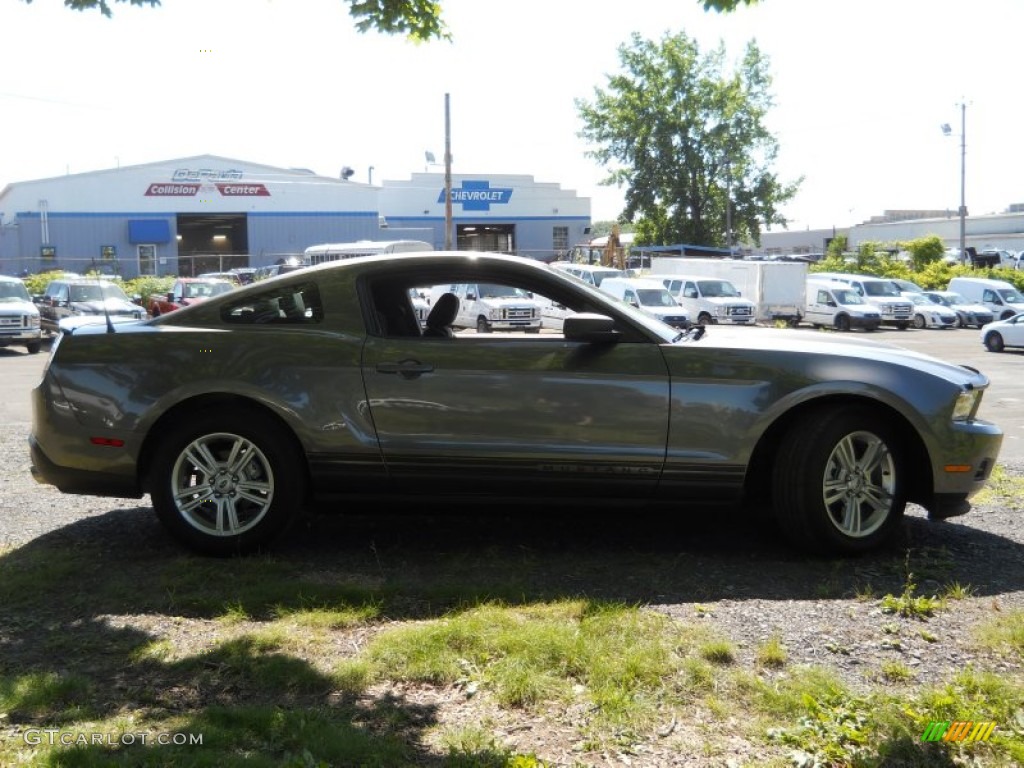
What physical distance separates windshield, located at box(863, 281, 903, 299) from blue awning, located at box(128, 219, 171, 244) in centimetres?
3832

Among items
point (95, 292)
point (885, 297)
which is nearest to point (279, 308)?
point (95, 292)

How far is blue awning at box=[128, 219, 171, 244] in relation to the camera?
190ft

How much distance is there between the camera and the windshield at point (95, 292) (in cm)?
2706

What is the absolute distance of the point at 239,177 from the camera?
60.4 m

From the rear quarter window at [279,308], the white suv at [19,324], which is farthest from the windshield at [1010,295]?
the rear quarter window at [279,308]

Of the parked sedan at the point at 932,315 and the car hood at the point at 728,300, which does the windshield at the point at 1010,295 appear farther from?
the car hood at the point at 728,300

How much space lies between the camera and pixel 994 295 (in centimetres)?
4069

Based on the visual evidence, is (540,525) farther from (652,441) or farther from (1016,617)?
(1016,617)

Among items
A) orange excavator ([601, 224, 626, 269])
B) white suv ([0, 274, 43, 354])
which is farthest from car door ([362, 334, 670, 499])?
orange excavator ([601, 224, 626, 269])

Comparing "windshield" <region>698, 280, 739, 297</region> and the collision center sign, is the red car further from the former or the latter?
the collision center sign

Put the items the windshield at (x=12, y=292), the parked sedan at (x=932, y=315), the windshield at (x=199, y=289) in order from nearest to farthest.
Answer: the windshield at (x=12, y=292) < the windshield at (x=199, y=289) < the parked sedan at (x=932, y=315)

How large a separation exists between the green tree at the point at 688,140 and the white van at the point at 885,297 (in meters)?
31.0

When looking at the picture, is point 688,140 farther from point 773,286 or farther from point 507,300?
point 507,300

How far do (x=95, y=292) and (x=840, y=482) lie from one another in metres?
25.8
